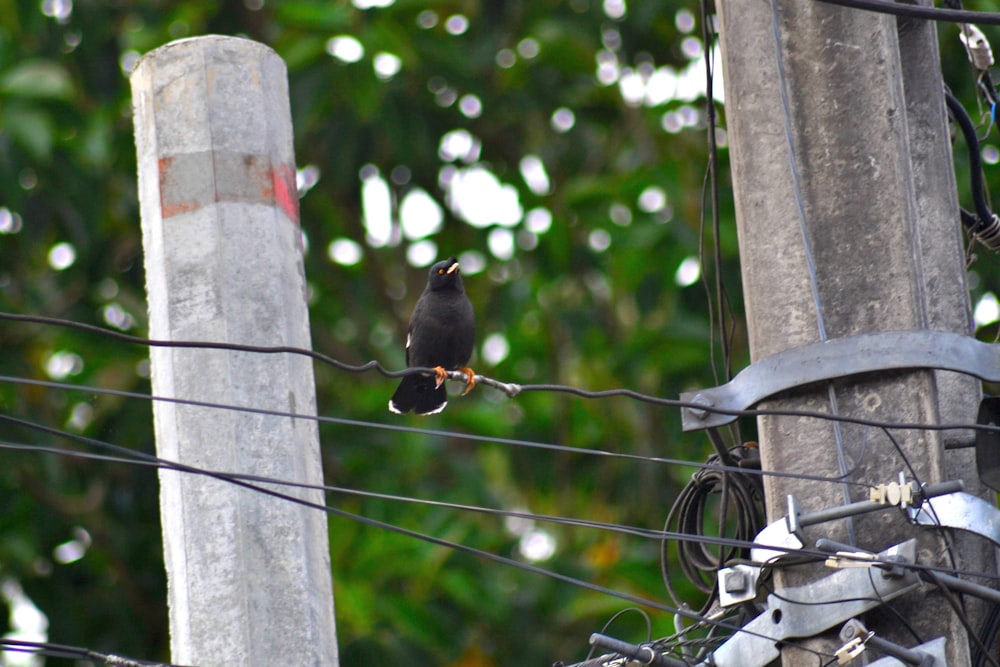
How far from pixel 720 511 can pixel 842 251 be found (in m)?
1.07

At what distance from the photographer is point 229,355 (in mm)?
4125

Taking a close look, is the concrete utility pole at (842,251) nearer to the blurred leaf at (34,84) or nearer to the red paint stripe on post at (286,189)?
the red paint stripe on post at (286,189)

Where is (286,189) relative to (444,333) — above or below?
below

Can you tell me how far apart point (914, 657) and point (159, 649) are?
6052mm

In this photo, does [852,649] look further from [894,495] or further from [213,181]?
[213,181]

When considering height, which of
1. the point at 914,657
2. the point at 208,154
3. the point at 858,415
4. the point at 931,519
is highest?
the point at 208,154

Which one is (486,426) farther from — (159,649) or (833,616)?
(833,616)

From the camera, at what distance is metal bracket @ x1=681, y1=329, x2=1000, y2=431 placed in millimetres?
4438

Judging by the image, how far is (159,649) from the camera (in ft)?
30.8

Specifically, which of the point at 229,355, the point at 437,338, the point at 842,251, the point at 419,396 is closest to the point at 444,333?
the point at 437,338

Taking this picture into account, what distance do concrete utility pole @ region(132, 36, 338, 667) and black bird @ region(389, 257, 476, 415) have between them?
129 inches

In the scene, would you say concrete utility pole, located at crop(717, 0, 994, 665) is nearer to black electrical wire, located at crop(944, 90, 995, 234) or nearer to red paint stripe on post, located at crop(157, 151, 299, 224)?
black electrical wire, located at crop(944, 90, 995, 234)

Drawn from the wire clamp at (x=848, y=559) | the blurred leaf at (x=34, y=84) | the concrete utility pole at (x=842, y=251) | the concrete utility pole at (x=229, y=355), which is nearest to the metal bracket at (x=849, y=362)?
the concrete utility pole at (x=842, y=251)

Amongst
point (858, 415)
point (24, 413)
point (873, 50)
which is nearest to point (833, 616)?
point (858, 415)
